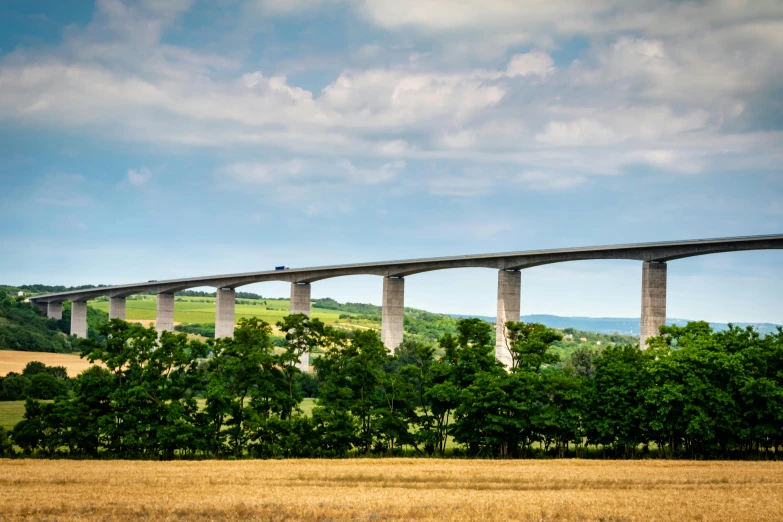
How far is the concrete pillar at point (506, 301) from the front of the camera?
7650 centimetres

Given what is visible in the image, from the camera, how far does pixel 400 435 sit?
47.8m

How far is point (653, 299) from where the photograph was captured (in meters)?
66.6

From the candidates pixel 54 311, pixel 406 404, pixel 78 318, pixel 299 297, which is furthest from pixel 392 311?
pixel 54 311

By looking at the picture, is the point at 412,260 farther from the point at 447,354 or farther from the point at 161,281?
the point at 161,281

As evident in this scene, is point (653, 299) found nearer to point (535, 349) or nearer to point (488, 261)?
point (488, 261)

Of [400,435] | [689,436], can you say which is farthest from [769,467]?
[400,435]

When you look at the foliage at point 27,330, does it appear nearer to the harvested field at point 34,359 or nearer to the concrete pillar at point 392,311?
the harvested field at point 34,359

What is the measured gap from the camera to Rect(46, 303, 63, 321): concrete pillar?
141750 millimetres

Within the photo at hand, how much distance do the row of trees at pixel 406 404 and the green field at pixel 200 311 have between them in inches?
3689

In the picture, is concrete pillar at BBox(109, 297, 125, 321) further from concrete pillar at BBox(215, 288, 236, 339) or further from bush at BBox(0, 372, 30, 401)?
bush at BBox(0, 372, 30, 401)

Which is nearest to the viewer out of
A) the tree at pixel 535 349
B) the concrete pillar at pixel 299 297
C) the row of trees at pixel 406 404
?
the row of trees at pixel 406 404

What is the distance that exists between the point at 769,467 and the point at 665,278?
29240 mm

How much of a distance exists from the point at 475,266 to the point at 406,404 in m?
34.1

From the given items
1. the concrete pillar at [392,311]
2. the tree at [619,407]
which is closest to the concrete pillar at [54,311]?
the concrete pillar at [392,311]
